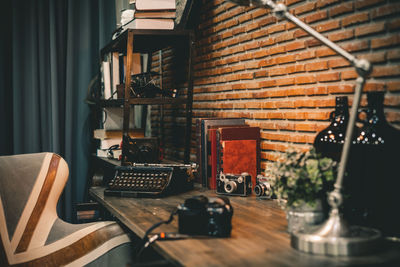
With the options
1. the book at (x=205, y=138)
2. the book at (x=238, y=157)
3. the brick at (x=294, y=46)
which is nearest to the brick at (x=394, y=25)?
the brick at (x=294, y=46)

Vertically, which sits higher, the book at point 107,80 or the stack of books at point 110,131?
the book at point 107,80

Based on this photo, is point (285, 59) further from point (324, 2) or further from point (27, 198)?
point (27, 198)

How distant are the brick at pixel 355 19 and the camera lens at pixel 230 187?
78 centimetres

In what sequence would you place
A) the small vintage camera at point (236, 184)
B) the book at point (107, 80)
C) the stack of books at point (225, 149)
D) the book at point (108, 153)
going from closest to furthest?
the small vintage camera at point (236, 184)
the stack of books at point (225, 149)
the book at point (108, 153)
the book at point (107, 80)

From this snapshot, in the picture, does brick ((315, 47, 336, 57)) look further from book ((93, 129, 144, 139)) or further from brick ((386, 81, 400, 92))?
book ((93, 129, 144, 139))

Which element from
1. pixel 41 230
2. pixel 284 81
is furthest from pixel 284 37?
pixel 41 230

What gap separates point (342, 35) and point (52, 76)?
2304mm

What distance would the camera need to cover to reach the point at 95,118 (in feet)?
10.5


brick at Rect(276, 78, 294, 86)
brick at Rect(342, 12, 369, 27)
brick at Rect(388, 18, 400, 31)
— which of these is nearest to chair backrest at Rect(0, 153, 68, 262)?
brick at Rect(276, 78, 294, 86)

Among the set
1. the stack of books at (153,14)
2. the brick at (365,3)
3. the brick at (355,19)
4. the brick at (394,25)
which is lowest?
the brick at (394,25)

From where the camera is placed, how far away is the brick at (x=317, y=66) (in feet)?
5.58

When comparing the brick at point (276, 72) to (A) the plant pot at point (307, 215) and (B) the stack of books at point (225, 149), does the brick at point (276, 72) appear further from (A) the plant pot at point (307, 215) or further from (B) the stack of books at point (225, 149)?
(A) the plant pot at point (307, 215)

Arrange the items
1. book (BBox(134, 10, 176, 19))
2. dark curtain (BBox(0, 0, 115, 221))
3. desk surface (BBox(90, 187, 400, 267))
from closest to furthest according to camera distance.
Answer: desk surface (BBox(90, 187, 400, 267)), book (BBox(134, 10, 176, 19)), dark curtain (BBox(0, 0, 115, 221))

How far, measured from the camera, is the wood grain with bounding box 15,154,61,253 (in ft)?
6.34
